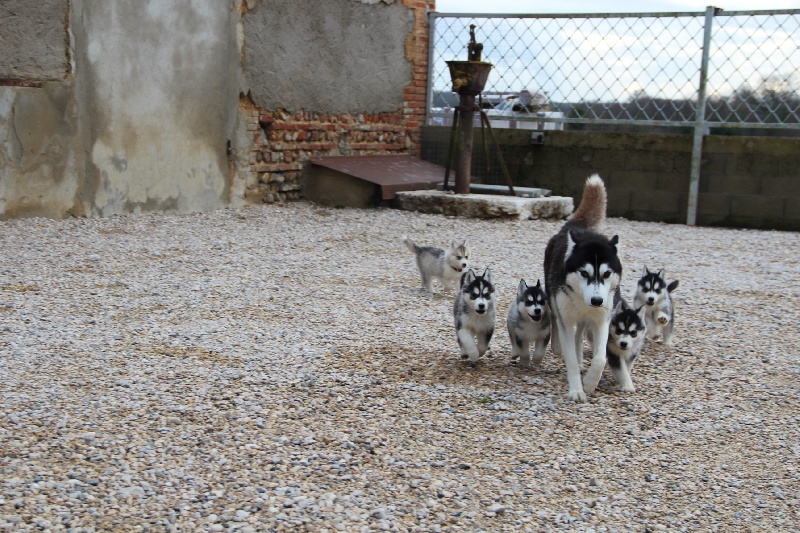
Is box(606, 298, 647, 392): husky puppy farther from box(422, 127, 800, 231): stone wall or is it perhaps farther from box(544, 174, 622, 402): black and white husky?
box(422, 127, 800, 231): stone wall

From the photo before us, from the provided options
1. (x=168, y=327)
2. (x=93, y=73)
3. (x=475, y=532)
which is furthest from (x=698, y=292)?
(x=93, y=73)

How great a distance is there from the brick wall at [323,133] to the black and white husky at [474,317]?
6.23 meters

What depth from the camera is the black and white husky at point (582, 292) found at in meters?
4.25

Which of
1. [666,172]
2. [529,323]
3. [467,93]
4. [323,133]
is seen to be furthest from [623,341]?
[323,133]

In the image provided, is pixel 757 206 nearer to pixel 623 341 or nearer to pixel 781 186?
pixel 781 186

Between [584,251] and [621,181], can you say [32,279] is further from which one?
[621,181]

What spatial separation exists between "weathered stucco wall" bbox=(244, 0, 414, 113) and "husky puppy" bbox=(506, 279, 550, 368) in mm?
6496

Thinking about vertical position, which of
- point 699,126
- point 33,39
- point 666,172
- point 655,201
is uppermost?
point 33,39

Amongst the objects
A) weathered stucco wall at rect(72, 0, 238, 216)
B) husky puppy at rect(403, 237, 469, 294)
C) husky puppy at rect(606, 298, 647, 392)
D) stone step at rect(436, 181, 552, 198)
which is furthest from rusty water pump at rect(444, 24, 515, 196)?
husky puppy at rect(606, 298, 647, 392)

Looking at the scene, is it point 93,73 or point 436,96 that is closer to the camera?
point 93,73

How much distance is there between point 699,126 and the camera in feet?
36.6

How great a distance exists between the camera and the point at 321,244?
8836 millimetres

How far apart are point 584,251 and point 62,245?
5159mm

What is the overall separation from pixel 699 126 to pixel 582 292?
761cm
